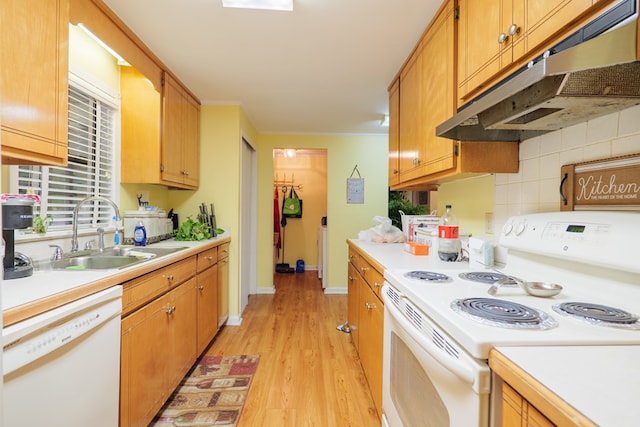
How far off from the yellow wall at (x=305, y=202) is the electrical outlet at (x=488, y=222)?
4214 millimetres

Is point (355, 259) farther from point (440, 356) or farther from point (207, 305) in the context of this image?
point (440, 356)

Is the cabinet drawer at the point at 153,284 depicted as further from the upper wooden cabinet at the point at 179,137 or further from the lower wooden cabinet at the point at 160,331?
the upper wooden cabinet at the point at 179,137

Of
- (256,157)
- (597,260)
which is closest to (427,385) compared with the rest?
(597,260)

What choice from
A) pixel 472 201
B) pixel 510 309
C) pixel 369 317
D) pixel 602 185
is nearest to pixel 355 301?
pixel 369 317

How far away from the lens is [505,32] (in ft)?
3.55

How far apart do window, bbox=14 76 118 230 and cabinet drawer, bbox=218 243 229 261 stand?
2.91 ft

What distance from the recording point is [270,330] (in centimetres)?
286

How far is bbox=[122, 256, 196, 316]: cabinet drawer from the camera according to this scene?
1310 mm

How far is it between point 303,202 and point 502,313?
511cm

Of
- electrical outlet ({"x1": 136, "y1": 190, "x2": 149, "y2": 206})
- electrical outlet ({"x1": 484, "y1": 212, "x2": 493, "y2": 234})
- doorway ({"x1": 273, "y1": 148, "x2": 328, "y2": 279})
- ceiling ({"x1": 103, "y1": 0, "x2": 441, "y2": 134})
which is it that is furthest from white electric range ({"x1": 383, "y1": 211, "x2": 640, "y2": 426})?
doorway ({"x1": 273, "y1": 148, "x2": 328, "y2": 279})

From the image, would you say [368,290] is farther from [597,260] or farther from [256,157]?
[256,157]

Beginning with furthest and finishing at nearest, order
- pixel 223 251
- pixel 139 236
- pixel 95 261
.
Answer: pixel 223 251
pixel 139 236
pixel 95 261

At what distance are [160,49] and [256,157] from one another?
2.09 m

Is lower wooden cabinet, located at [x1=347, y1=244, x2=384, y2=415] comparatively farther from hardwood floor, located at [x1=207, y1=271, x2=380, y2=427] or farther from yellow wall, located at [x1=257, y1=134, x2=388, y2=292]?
yellow wall, located at [x1=257, y1=134, x2=388, y2=292]
